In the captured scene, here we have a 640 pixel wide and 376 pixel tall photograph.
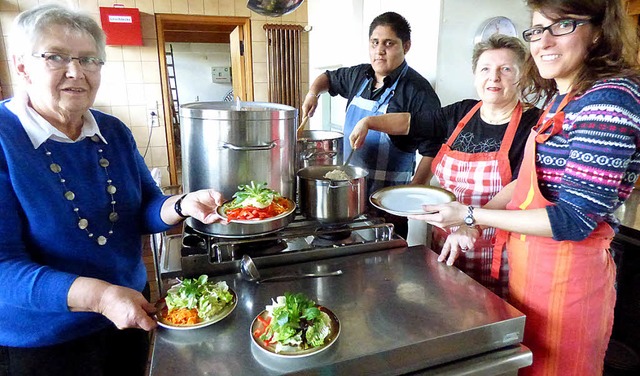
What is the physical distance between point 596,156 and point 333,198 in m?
0.58

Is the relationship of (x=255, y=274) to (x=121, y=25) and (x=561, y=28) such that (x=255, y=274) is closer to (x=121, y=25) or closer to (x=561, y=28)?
(x=561, y=28)

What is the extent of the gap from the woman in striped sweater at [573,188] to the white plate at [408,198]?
13 centimetres

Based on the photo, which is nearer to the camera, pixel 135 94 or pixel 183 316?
pixel 183 316

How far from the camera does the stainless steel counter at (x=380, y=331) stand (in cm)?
70

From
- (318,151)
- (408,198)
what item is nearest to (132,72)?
(318,151)

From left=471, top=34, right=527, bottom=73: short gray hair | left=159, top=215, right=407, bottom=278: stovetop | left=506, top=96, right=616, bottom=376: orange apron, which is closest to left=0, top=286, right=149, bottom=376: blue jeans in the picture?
left=159, top=215, right=407, bottom=278: stovetop

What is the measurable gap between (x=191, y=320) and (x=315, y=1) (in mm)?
3281

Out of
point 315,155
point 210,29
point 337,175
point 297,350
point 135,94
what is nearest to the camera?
point 297,350

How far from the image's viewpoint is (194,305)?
0.79 meters

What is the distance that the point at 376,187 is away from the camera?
67.2 inches

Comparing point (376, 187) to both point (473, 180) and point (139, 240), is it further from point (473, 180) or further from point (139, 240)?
point (139, 240)

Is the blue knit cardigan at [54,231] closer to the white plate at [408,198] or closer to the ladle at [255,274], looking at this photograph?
the ladle at [255,274]

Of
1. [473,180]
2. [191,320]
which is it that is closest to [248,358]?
[191,320]

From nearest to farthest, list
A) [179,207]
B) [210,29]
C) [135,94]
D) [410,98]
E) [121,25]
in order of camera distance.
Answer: [179,207] < [410,98] < [121,25] < [135,94] < [210,29]
